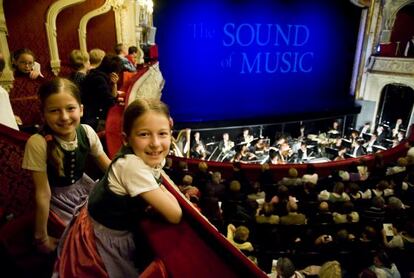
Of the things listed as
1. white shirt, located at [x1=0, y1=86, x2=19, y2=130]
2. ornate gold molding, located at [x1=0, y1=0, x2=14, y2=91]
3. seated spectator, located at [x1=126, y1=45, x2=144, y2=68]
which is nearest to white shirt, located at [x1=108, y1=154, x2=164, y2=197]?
white shirt, located at [x1=0, y1=86, x2=19, y2=130]

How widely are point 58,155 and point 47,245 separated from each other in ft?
→ 1.17

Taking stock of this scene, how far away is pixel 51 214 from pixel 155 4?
28.5ft

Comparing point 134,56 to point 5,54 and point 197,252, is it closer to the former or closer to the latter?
point 5,54

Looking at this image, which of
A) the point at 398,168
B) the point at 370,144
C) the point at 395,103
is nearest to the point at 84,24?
the point at 398,168

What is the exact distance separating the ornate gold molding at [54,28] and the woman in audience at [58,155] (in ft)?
15.3

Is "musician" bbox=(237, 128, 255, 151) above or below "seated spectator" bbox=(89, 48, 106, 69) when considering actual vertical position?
below

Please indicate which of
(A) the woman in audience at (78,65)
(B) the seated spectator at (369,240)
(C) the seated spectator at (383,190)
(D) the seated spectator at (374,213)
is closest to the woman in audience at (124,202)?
(A) the woman in audience at (78,65)

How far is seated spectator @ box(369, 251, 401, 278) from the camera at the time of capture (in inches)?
108

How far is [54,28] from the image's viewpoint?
5.20 meters

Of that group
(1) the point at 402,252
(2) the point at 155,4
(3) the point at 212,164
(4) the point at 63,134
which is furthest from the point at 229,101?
(4) the point at 63,134

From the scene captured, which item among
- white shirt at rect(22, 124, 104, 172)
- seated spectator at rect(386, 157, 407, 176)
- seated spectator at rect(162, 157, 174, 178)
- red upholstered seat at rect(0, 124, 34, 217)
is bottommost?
seated spectator at rect(386, 157, 407, 176)

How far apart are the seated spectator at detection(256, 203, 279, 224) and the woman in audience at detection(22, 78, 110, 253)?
2.35 metres

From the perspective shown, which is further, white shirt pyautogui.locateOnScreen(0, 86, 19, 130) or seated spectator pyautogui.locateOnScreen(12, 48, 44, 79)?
seated spectator pyautogui.locateOnScreen(12, 48, 44, 79)

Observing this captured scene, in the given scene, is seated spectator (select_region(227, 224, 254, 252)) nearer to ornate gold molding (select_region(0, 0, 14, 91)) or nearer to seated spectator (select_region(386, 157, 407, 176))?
Answer: seated spectator (select_region(386, 157, 407, 176))
